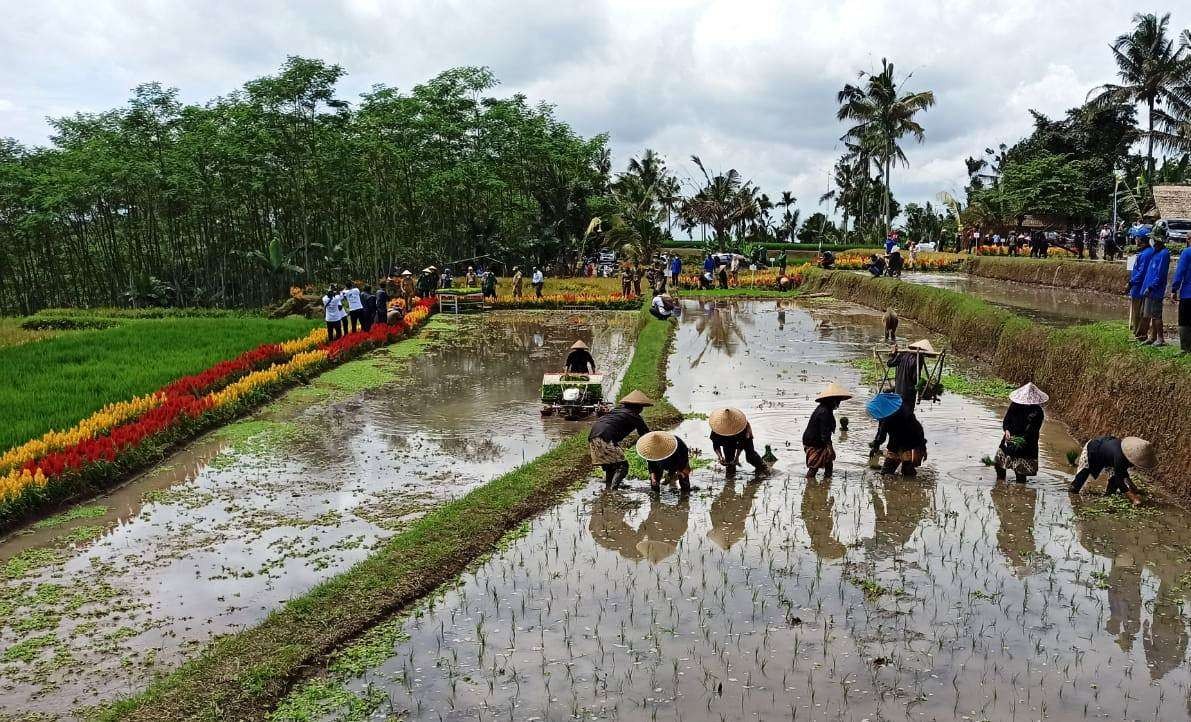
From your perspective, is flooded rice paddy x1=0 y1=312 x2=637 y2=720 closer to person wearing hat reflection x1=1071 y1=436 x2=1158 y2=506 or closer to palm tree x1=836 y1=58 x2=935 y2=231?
person wearing hat reflection x1=1071 y1=436 x2=1158 y2=506

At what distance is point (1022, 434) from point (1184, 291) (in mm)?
2709

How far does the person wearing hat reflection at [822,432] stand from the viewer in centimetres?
954

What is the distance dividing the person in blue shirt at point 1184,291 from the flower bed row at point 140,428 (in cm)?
1198

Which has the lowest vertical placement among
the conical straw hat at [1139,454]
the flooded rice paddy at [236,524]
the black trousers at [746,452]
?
the flooded rice paddy at [236,524]

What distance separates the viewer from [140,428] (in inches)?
440

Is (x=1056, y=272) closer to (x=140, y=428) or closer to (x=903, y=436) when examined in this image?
(x=903, y=436)

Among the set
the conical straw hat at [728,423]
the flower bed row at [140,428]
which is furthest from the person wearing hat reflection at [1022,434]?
the flower bed row at [140,428]

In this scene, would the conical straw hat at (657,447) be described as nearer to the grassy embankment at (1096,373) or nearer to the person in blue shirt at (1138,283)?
the grassy embankment at (1096,373)

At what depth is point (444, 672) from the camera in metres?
5.69

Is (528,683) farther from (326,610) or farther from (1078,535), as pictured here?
(1078,535)

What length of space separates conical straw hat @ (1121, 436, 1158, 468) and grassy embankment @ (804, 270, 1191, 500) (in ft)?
2.62

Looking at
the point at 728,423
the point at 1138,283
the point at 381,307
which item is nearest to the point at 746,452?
the point at 728,423

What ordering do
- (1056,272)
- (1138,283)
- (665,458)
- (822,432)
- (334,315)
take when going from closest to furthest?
(665,458) → (822,432) → (1138,283) → (334,315) → (1056,272)

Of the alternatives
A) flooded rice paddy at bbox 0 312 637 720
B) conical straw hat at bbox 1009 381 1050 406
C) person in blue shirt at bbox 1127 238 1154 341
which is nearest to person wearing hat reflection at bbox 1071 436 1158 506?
conical straw hat at bbox 1009 381 1050 406
